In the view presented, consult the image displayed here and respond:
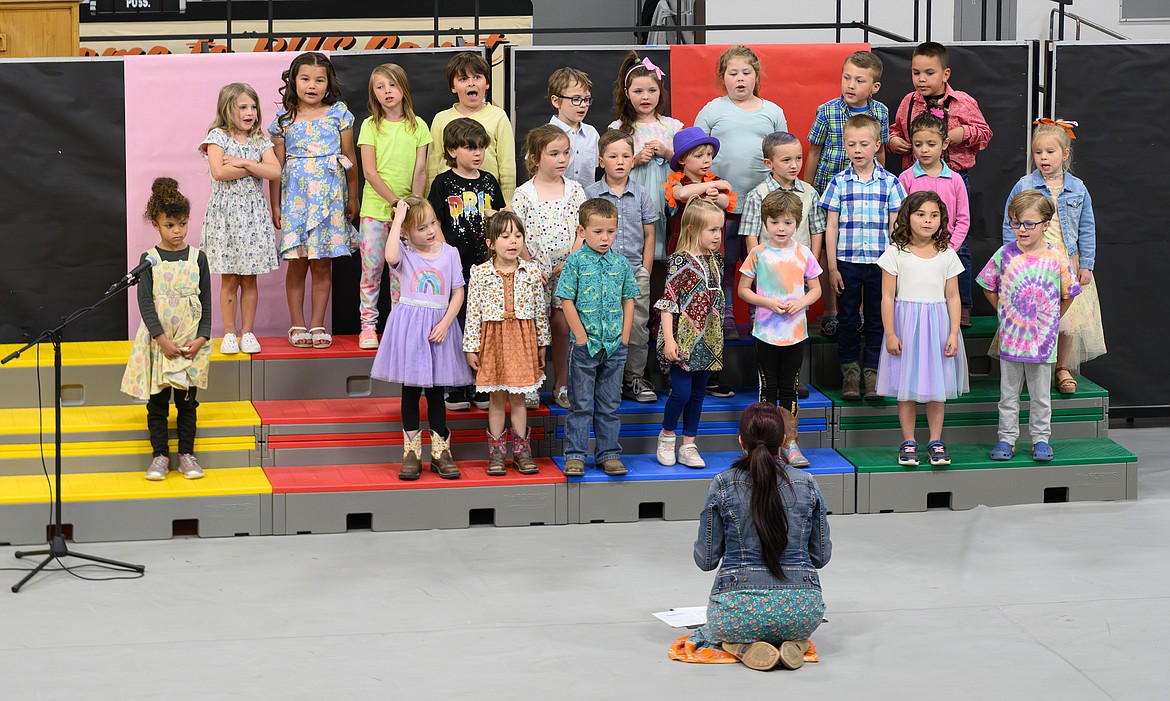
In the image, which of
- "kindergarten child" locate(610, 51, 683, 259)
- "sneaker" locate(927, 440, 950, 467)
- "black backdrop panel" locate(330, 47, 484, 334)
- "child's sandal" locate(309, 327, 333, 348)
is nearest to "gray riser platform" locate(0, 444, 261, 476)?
"child's sandal" locate(309, 327, 333, 348)

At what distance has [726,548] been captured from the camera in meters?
5.63

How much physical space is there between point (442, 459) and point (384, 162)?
1.92m

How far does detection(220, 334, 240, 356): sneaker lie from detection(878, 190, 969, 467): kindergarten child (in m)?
3.72

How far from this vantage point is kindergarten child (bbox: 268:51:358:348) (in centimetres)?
857

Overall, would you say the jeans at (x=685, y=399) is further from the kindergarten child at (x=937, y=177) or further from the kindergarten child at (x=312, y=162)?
the kindergarten child at (x=312, y=162)

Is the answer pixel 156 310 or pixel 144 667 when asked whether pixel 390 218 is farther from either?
pixel 144 667

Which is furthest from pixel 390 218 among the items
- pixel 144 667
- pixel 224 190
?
pixel 144 667

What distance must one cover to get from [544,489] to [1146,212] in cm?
484

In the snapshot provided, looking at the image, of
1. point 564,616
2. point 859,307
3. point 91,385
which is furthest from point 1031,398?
point 91,385

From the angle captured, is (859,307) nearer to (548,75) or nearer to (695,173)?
(695,173)

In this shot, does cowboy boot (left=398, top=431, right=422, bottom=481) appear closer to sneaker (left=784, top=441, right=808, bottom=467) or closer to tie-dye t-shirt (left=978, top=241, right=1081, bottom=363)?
sneaker (left=784, top=441, right=808, bottom=467)

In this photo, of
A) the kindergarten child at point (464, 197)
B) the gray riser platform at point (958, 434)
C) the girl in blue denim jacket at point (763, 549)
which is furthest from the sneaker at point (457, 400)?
the girl in blue denim jacket at point (763, 549)

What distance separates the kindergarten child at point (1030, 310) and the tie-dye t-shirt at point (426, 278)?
3126 mm

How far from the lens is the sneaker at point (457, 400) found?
829 cm
